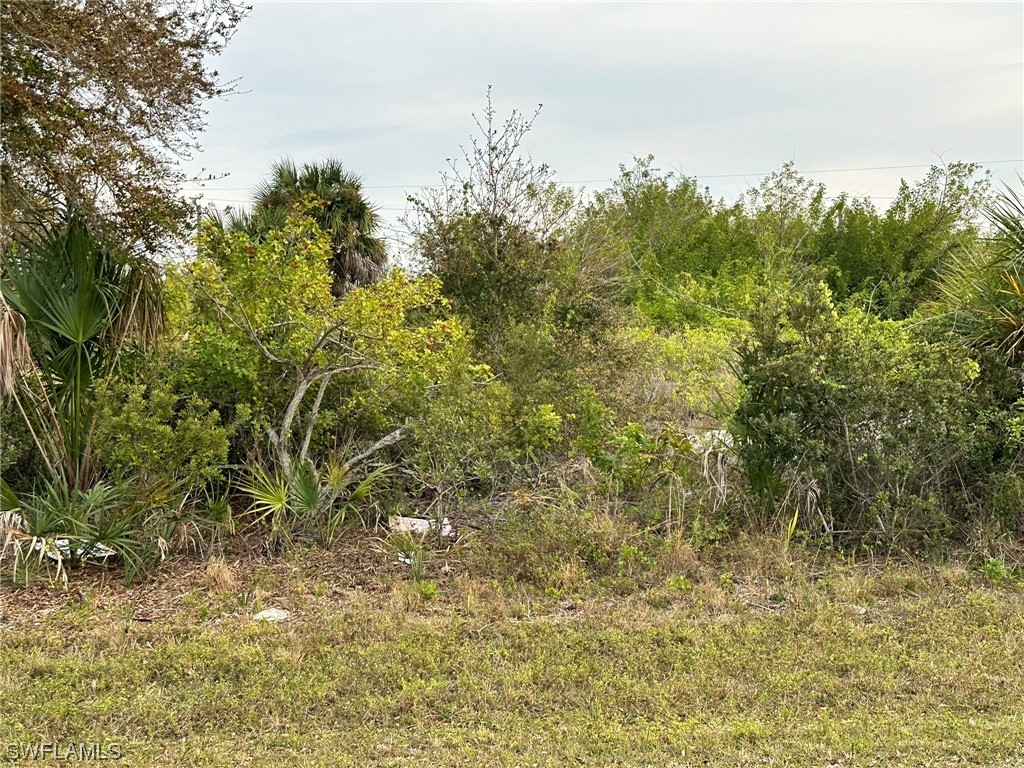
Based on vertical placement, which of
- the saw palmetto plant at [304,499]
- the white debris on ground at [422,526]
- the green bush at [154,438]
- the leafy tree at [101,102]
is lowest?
the white debris on ground at [422,526]

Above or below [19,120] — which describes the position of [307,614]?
below

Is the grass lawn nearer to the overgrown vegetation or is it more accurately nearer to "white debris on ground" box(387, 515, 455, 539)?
the overgrown vegetation

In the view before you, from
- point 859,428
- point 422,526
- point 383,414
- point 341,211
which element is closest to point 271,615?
point 422,526

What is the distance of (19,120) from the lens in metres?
5.94

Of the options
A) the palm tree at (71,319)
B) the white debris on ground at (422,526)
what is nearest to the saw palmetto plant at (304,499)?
the white debris on ground at (422,526)

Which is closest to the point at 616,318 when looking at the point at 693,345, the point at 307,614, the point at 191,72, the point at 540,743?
the point at 693,345

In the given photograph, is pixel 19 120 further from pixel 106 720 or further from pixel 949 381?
pixel 949 381

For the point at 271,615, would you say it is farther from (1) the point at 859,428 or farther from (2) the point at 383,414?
(1) the point at 859,428

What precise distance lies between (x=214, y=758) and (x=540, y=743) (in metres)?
1.38

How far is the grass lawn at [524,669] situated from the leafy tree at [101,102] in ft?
9.62

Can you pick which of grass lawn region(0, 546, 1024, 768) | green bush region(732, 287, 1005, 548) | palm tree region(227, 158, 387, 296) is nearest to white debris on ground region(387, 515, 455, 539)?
grass lawn region(0, 546, 1024, 768)

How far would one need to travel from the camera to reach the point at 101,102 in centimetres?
644

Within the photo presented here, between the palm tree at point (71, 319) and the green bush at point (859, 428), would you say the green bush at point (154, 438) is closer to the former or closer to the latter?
the palm tree at point (71, 319)

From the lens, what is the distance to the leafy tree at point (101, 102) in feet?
19.2
